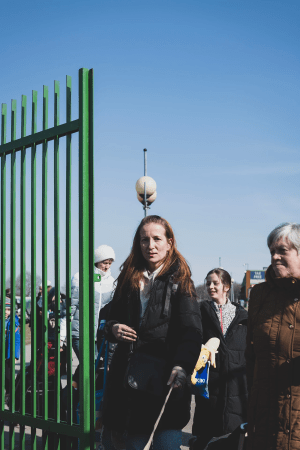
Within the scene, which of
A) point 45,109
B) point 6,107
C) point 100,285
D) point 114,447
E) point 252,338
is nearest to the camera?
point 252,338

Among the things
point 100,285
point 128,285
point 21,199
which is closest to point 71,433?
point 128,285

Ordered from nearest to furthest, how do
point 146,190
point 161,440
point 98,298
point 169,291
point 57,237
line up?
point 161,440 → point 169,291 → point 57,237 → point 98,298 → point 146,190

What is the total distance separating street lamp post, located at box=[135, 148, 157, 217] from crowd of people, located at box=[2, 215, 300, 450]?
7.15 m

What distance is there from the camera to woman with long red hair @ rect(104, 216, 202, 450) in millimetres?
2549

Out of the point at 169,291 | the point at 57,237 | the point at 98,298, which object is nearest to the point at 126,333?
the point at 169,291

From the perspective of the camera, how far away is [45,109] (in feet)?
10.9

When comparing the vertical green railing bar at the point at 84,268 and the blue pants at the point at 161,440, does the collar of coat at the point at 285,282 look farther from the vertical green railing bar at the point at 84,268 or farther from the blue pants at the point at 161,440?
the vertical green railing bar at the point at 84,268

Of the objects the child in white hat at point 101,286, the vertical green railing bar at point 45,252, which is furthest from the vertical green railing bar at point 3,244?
the child in white hat at point 101,286

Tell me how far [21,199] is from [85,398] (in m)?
1.36

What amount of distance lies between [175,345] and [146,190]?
7.60 meters

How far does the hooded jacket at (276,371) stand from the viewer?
2.25 m

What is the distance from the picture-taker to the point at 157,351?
2.61m

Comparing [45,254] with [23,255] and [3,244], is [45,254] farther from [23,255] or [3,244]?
[3,244]

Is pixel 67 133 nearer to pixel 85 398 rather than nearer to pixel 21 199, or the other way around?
pixel 21 199
